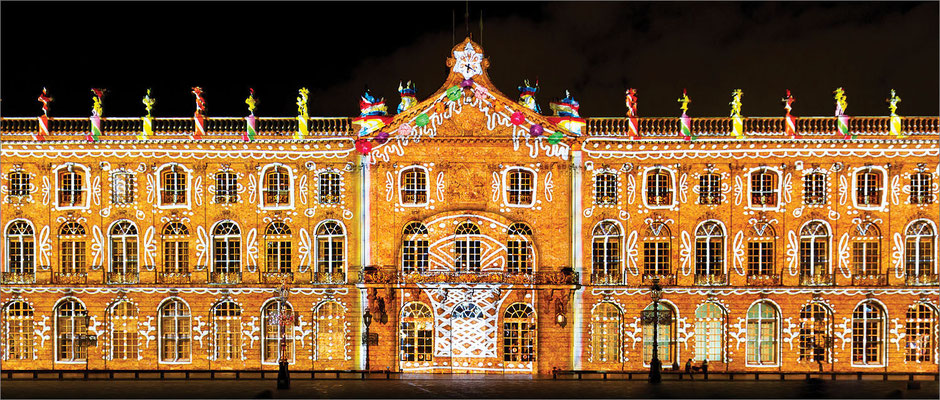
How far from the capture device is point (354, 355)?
4412 centimetres

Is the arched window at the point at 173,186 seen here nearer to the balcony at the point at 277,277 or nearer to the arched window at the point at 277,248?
the arched window at the point at 277,248

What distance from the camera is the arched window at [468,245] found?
1722 inches

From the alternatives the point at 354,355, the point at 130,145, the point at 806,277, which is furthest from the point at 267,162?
the point at 806,277

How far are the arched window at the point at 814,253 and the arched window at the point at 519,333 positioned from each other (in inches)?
515

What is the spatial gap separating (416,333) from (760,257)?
16769 mm

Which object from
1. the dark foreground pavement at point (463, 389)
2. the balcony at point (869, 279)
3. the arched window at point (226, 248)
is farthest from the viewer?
the arched window at point (226, 248)

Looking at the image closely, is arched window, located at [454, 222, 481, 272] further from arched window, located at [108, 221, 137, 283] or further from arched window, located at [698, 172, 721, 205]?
Result: arched window, located at [108, 221, 137, 283]

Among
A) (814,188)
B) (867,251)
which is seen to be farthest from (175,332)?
(867,251)

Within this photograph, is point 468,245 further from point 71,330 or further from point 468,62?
point 71,330

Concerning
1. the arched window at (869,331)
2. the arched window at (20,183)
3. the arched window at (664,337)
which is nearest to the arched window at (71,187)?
the arched window at (20,183)

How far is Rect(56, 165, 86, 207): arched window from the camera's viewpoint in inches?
1753

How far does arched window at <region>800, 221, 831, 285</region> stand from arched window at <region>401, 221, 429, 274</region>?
58.8ft

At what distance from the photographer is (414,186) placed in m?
44.0

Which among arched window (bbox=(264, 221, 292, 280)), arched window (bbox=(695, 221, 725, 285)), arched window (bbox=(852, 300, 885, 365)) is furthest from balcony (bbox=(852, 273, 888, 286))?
arched window (bbox=(264, 221, 292, 280))
